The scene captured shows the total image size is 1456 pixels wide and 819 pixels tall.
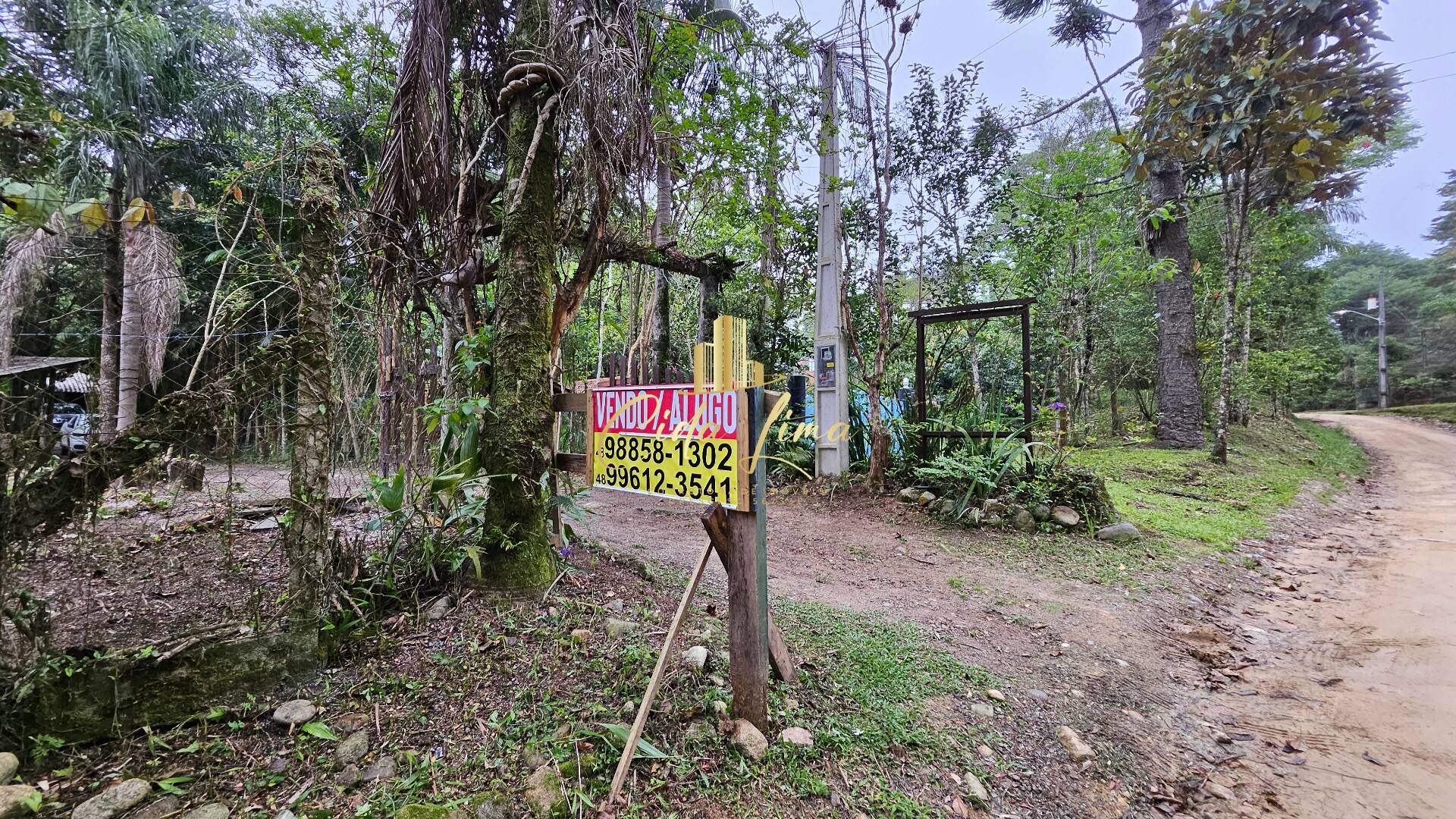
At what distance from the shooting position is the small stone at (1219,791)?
1922 mm

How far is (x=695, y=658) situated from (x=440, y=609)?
4.01ft

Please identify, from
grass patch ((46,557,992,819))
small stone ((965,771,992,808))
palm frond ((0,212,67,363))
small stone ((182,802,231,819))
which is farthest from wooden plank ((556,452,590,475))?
palm frond ((0,212,67,363))

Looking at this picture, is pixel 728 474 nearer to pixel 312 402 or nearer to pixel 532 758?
pixel 532 758

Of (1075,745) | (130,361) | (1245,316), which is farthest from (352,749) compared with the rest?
(1245,316)

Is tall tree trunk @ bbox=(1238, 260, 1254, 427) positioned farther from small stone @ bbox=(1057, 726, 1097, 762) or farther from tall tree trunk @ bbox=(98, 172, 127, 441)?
tall tree trunk @ bbox=(98, 172, 127, 441)

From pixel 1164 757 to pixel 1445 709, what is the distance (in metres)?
1.37

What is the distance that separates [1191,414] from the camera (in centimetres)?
872

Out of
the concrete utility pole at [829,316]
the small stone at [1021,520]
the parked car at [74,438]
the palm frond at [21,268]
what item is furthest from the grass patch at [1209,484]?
the palm frond at [21,268]

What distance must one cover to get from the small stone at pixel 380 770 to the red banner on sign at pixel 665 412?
1343 mm

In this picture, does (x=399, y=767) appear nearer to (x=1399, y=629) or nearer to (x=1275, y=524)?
(x=1399, y=629)

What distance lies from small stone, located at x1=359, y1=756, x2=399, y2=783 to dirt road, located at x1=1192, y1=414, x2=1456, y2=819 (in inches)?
114

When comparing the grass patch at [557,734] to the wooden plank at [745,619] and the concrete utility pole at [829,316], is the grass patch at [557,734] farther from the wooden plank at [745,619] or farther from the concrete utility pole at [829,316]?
the concrete utility pole at [829,316]

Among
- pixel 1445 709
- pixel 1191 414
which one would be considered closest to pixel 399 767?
pixel 1445 709

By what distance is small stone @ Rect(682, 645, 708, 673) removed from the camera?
2.26 metres
